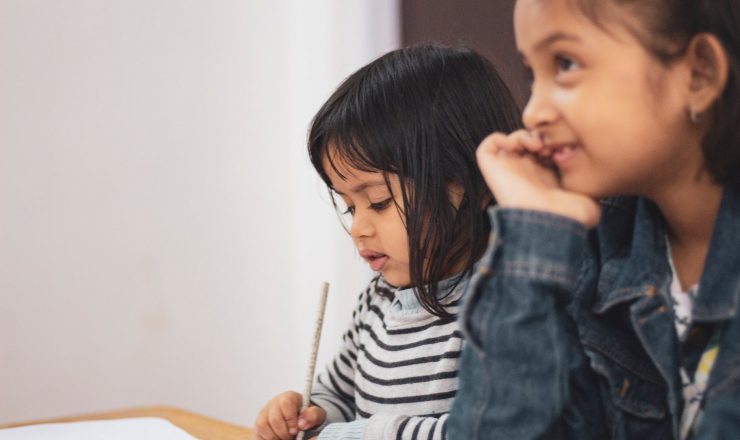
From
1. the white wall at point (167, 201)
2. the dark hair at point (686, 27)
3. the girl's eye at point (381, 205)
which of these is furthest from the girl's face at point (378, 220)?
the white wall at point (167, 201)

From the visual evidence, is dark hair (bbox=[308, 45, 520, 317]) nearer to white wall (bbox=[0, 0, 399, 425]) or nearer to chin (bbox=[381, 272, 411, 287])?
chin (bbox=[381, 272, 411, 287])

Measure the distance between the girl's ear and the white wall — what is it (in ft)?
4.05

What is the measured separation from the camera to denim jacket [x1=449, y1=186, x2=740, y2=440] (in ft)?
2.07

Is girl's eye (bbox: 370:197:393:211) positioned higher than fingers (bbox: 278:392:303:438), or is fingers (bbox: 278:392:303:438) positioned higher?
girl's eye (bbox: 370:197:393:211)

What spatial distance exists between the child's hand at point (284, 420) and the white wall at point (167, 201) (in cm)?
90

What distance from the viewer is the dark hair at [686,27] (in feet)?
1.99

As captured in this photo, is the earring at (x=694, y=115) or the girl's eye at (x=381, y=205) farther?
the girl's eye at (x=381, y=205)

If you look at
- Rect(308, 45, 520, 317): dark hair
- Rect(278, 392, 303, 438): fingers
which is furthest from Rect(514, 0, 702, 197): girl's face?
Rect(278, 392, 303, 438): fingers

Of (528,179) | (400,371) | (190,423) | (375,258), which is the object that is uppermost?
(528,179)

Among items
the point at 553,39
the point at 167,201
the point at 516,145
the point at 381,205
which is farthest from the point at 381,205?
the point at 167,201

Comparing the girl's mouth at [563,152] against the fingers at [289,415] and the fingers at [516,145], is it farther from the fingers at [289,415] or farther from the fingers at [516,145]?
the fingers at [289,415]

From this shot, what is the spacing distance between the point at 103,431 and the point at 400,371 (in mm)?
416

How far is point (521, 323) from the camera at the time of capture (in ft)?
2.12

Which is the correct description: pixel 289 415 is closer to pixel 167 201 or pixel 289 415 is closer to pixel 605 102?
pixel 605 102
